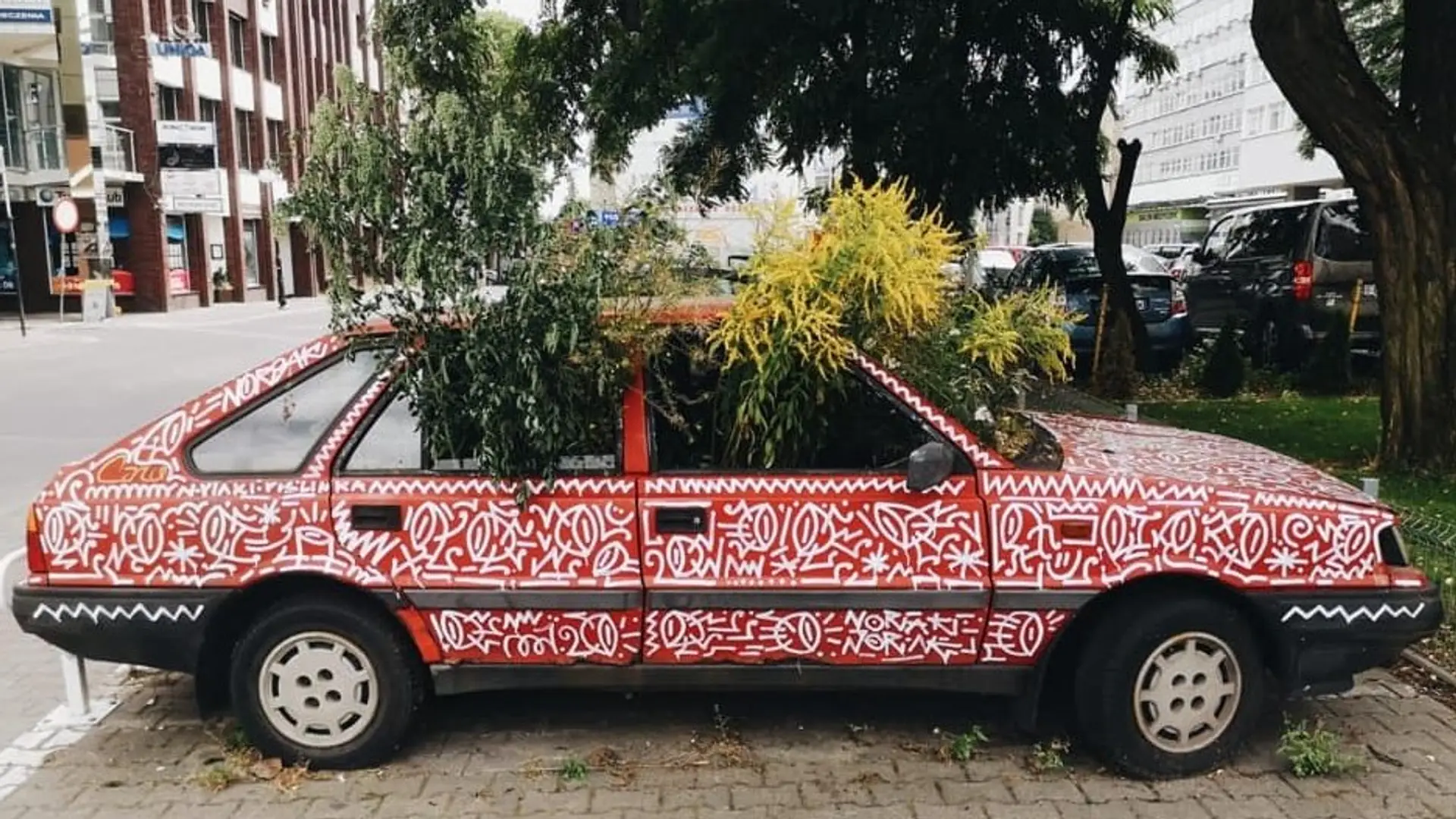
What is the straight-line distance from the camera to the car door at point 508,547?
4043 millimetres

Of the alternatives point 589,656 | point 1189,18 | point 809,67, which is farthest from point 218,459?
point 1189,18

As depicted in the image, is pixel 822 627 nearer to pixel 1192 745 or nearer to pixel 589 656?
pixel 589 656

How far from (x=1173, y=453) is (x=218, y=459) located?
3.47m

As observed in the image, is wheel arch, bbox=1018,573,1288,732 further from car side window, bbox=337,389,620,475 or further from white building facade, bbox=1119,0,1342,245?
white building facade, bbox=1119,0,1342,245

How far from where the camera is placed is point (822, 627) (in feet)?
13.3

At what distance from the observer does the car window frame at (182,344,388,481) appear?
412 centimetres

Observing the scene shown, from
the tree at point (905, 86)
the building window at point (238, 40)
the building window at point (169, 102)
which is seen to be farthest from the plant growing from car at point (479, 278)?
the building window at point (238, 40)

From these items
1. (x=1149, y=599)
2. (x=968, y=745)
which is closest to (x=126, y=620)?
(x=968, y=745)

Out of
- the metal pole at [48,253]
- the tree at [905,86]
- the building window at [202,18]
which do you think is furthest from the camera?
the building window at [202,18]

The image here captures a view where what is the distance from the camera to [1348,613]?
403 centimetres

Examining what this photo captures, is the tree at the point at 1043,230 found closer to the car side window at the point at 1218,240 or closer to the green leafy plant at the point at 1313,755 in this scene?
the car side window at the point at 1218,240

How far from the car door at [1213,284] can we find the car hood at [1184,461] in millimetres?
11211

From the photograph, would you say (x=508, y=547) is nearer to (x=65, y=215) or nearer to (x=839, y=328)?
(x=839, y=328)

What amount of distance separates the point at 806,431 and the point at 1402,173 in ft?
18.7
